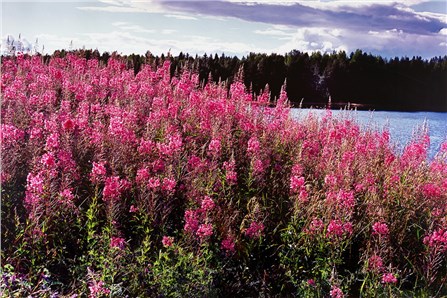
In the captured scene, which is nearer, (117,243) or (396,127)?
(117,243)

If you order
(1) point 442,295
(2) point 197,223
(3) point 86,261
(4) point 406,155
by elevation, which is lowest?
(1) point 442,295

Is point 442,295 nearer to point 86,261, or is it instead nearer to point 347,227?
point 347,227

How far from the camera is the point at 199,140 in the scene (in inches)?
268

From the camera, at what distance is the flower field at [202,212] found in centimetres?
457

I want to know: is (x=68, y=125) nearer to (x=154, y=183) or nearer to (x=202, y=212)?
(x=154, y=183)

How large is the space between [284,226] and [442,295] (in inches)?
69.5

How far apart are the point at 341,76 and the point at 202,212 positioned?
14.2 m

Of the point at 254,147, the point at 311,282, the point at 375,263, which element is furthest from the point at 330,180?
the point at 311,282

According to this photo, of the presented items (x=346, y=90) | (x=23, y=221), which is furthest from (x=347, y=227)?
(x=346, y=90)

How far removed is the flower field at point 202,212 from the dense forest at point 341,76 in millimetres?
8981

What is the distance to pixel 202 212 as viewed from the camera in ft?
16.0

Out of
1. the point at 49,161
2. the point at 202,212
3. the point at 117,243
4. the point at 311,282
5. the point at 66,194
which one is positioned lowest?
the point at 311,282

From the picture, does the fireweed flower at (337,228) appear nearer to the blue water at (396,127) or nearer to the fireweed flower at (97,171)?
the fireweed flower at (97,171)

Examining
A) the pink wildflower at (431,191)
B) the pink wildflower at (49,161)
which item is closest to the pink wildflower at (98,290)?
the pink wildflower at (49,161)
